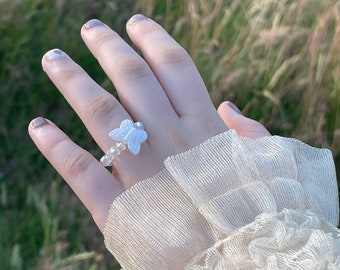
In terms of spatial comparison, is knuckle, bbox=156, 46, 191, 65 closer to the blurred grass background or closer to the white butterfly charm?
the white butterfly charm

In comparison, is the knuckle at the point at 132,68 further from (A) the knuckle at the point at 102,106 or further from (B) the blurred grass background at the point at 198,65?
(B) the blurred grass background at the point at 198,65

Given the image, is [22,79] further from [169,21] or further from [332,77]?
[332,77]

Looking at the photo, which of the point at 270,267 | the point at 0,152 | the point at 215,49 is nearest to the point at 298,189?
the point at 270,267

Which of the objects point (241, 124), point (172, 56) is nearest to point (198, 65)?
point (241, 124)

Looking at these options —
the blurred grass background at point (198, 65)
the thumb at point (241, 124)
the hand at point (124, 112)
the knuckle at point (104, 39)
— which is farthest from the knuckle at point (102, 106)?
the blurred grass background at point (198, 65)

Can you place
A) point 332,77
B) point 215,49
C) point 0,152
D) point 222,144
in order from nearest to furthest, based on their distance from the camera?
point 222,144, point 0,152, point 332,77, point 215,49
